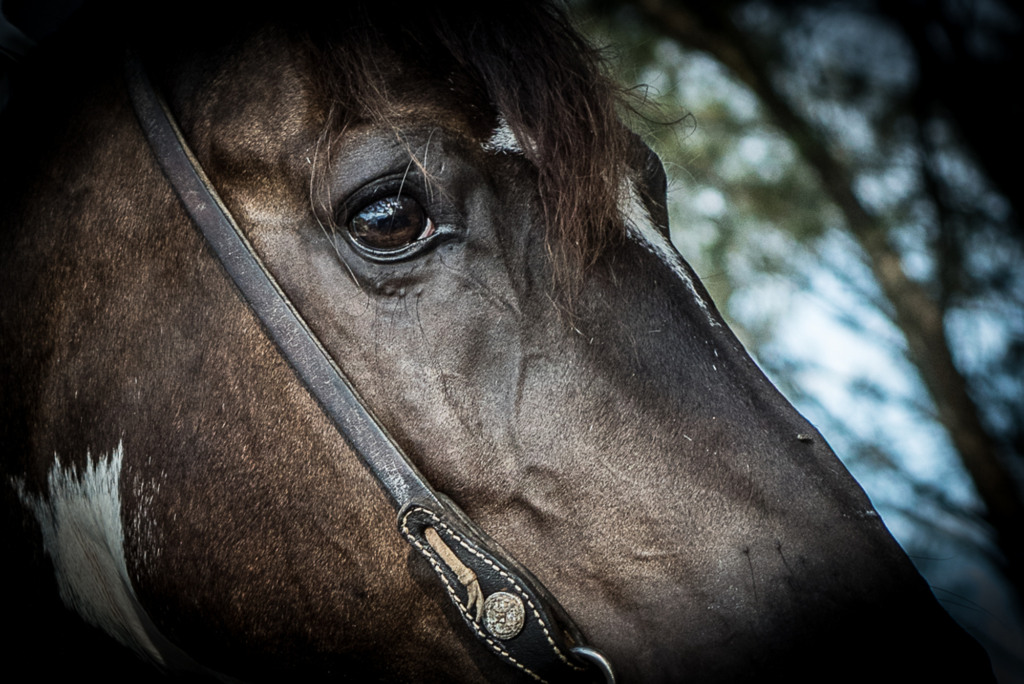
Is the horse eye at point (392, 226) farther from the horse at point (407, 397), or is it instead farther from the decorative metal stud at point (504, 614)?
the decorative metal stud at point (504, 614)

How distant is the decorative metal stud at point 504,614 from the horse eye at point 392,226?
0.65 metres

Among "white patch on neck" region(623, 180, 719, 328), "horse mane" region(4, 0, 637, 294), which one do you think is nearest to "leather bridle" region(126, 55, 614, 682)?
"horse mane" region(4, 0, 637, 294)

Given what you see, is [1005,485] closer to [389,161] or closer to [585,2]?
[585,2]

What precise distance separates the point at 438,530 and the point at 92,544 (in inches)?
30.2

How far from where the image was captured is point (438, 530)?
1.12 metres

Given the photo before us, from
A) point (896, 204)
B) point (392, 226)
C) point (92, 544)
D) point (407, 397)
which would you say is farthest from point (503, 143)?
point (896, 204)

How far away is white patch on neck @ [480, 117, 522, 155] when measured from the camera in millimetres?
1272

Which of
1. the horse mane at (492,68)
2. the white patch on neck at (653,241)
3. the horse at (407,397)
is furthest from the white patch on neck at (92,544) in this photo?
the white patch on neck at (653,241)

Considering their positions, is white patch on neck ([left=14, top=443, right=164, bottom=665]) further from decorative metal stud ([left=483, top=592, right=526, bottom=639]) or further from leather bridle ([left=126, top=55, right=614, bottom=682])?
decorative metal stud ([left=483, top=592, right=526, bottom=639])

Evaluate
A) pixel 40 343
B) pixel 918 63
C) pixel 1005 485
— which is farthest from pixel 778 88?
pixel 40 343

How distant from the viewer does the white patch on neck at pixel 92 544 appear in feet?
4.15

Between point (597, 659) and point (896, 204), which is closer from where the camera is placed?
point (597, 659)

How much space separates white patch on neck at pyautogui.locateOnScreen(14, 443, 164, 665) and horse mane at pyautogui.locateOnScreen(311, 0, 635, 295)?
34.6 inches

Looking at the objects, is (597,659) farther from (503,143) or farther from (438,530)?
(503,143)
